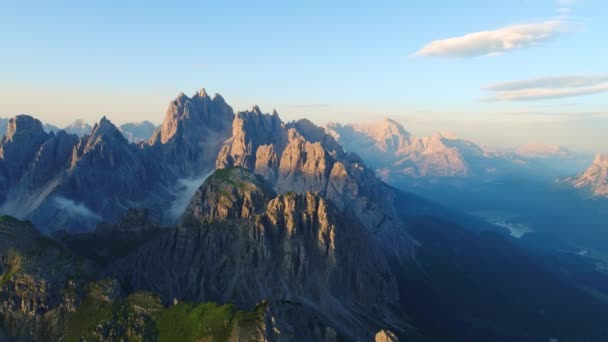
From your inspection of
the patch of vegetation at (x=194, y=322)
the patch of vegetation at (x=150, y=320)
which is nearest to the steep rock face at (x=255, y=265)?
the patch of vegetation at (x=150, y=320)

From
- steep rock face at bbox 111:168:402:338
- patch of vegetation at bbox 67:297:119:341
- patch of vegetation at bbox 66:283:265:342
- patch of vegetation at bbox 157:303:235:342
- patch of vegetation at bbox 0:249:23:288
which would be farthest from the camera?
steep rock face at bbox 111:168:402:338

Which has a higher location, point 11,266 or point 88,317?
point 11,266

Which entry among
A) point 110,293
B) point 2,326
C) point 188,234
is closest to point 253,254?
point 188,234

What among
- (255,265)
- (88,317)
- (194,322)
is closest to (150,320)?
(194,322)

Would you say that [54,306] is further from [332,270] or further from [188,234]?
[332,270]

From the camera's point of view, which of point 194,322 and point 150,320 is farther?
point 150,320

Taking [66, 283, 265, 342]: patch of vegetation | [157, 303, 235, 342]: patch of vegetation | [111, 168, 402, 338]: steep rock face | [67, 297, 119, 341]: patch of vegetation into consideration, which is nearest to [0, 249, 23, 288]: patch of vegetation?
[67, 297, 119, 341]: patch of vegetation

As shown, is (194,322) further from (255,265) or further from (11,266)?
(255,265)

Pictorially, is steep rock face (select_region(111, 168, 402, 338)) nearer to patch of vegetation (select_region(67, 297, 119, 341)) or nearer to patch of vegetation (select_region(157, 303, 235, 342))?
patch of vegetation (select_region(67, 297, 119, 341))
